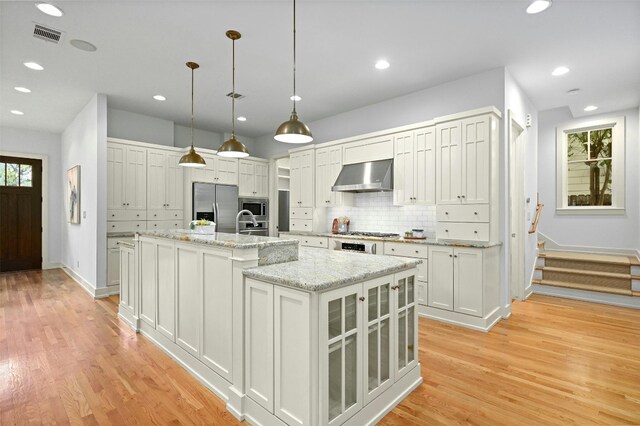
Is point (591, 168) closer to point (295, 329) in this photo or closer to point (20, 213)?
point (295, 329)

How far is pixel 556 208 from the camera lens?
21.5ft

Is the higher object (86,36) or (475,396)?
(86,36)

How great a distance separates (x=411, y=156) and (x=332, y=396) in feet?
→ 11.1

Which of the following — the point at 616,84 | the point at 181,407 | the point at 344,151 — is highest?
the point at 616,84

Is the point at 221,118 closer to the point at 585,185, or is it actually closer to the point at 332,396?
the point at 332,396

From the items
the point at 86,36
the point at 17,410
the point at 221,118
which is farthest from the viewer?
the point at 221,118

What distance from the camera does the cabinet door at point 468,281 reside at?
11.8ft

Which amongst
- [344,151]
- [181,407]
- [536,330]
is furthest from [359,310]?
[344,151]

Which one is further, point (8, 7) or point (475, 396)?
point (8, 7)

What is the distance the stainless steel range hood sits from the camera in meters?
4.61

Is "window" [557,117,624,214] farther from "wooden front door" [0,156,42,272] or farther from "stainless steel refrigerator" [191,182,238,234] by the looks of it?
"wooden front door" [0,156,42,272]

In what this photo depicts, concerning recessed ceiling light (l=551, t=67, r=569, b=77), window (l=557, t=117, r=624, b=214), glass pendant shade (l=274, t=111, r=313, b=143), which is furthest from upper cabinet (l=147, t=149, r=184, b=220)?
window (l=557, t=117, r=624, b=214)

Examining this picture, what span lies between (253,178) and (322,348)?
18.7 feet

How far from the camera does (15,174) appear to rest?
6973 millimetres
